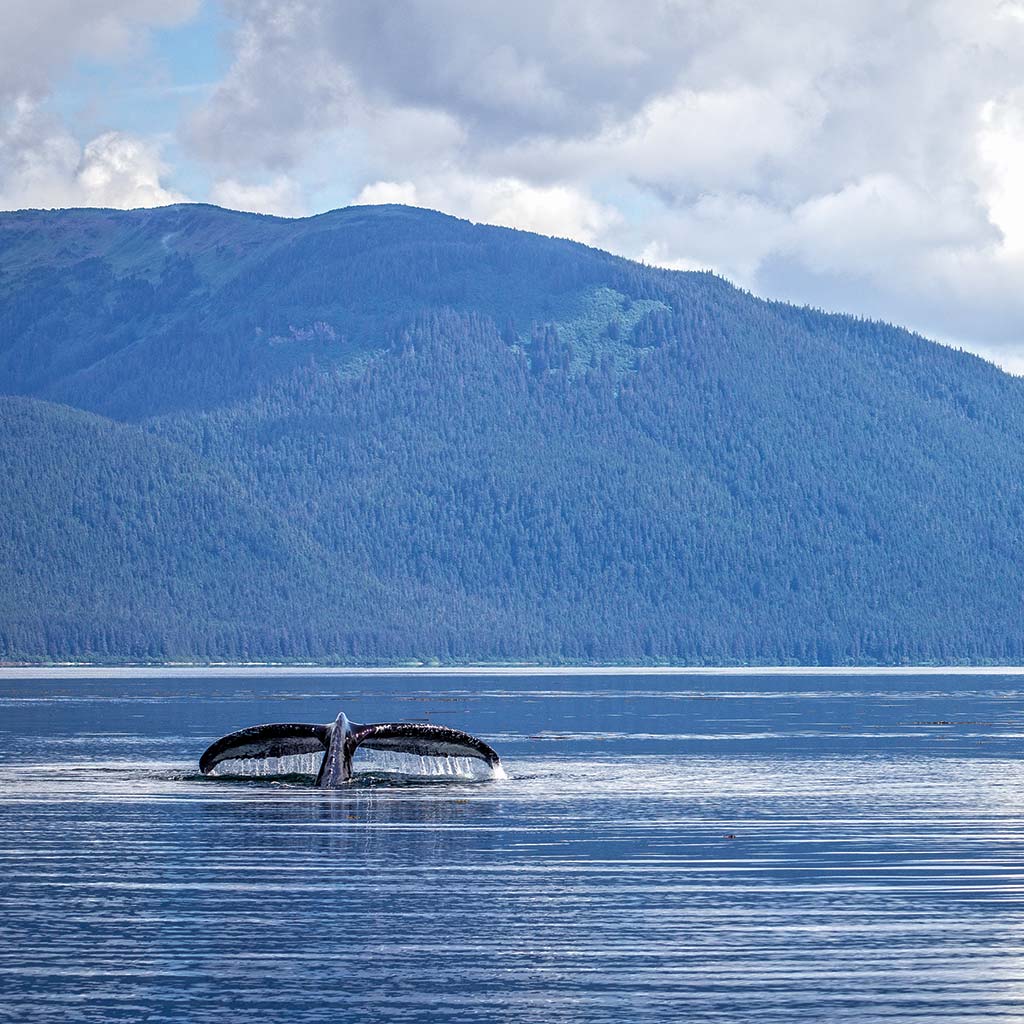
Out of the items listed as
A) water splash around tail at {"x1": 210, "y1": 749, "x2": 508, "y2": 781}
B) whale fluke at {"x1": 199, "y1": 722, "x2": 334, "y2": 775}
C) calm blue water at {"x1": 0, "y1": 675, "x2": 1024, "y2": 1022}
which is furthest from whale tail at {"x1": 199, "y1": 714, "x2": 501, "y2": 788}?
water splash around tail at {"x1": 210, "y1": 749, "x2": 508, "y2": 781}

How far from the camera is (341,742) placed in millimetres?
64688

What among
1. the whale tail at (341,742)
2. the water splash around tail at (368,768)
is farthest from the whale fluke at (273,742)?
the water splash around tail at (368,768)

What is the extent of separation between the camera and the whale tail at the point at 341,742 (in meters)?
63.5

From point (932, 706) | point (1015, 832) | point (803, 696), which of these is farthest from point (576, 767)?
point (803, 696)

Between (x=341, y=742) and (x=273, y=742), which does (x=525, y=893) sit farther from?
(x=273, y=742)

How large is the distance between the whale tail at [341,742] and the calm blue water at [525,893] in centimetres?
124

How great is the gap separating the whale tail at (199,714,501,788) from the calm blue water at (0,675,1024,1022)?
1237mm

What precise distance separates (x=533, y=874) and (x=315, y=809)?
15.7 m

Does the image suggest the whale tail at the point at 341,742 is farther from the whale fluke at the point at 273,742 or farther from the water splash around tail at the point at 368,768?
the water splash around tail at the point at 368,768

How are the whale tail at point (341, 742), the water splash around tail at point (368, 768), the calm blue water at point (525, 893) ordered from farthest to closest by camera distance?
the water splash around tail at point (368, 768), the whale tail at point (341, 742), the calm blue water at point (525, 893)

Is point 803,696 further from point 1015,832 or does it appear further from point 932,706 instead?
point 1015,832

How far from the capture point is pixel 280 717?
115312 millimetres

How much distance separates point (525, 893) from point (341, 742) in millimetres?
24610

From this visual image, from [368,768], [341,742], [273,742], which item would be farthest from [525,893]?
[368,768]
